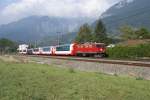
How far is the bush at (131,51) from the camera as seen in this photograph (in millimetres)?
60703

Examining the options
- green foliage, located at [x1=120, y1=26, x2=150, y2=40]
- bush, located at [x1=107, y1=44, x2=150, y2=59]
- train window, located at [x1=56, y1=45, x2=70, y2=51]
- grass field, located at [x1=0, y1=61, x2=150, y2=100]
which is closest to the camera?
grass field, located at [x1=0, y1=61, x2=150, y2=100]

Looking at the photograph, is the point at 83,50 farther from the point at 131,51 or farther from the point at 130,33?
the point at 130,33

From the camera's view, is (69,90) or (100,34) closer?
(69,90)

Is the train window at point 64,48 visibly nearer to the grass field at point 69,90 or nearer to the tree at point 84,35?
the tree at point 84,35

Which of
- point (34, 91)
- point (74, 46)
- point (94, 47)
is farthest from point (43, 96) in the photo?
point (74, 46)

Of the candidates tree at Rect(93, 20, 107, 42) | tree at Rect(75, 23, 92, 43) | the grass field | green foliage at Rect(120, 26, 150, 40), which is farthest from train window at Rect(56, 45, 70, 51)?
the grass field

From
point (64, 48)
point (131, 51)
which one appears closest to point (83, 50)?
point (64, 48)

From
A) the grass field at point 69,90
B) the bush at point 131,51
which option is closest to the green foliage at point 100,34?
the bush at point 131,51

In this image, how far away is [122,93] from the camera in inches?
462

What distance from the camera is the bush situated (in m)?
60.7

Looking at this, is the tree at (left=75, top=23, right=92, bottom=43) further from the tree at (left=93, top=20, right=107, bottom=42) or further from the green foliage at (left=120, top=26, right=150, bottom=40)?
the green foliage at (left=120, top=26, right=150, bottom=40)

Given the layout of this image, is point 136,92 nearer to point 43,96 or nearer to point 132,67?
point 43,96

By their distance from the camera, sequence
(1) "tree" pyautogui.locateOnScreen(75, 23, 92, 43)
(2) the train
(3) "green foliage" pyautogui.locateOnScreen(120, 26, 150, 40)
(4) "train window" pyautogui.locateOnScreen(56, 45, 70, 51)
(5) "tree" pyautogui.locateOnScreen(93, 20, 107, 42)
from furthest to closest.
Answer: (1) "tree" pyautogui.locateOnScreen(75, 23, 92, 43) < (3) "green foliage" pyautogui.locateOnScreen(120, 26, 150, 40) < (5) "tree" pyautogui.locateOnScreen(93, 20, 107, 42) < (4) "train window" pyautogui.locateOnScreen(56, 45, 70, 51) < (2) the train

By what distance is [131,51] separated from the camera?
6388 cm
